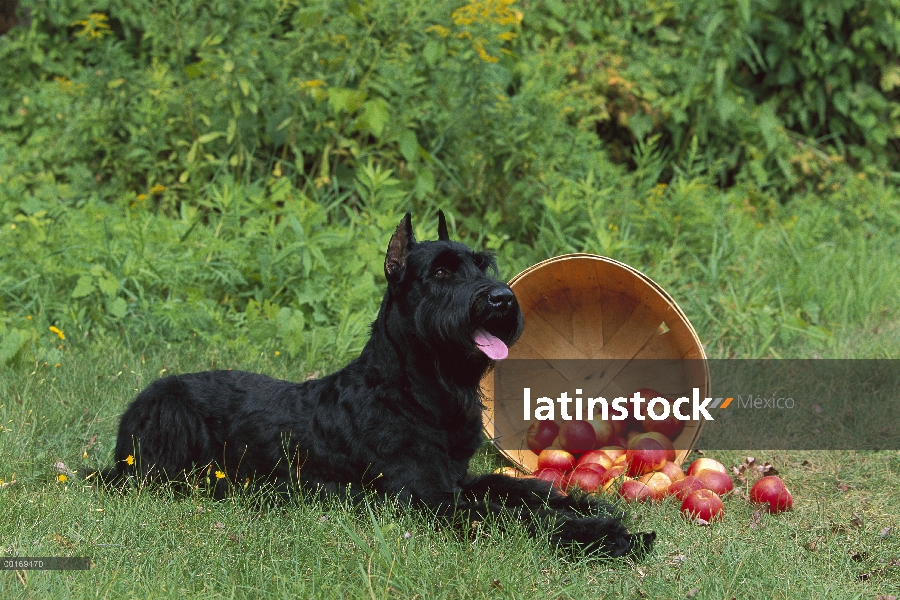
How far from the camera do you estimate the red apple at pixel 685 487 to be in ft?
11.1

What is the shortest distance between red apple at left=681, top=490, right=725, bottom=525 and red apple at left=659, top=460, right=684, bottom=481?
24 cm

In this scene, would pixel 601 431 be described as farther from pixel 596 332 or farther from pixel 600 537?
pixel 600 537

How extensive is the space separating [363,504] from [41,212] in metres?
3.09

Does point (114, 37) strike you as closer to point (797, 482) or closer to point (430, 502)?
point (430, 502)

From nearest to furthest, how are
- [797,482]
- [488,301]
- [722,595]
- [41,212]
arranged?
1. [722,595]
2. [488,301]
3. [797,482]
4. [41,212]

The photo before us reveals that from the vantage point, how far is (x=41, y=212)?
510cm

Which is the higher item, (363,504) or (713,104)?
(713,104)

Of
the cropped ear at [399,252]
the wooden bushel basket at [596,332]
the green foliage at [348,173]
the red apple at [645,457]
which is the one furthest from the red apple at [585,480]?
the green foliage at [348,173]

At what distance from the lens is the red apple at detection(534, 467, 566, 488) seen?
139 inches

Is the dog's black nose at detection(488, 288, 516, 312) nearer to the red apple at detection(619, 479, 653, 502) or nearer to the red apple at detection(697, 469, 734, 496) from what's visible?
the red apple at detection(619, 479, 653, 502)

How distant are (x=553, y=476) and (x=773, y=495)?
0.81 metres

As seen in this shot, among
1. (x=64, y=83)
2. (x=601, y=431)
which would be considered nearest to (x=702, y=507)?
(x=601, y=431)

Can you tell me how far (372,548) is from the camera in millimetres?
2648

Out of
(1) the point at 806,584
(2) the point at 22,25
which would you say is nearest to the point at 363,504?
(1) the point at 806,584
